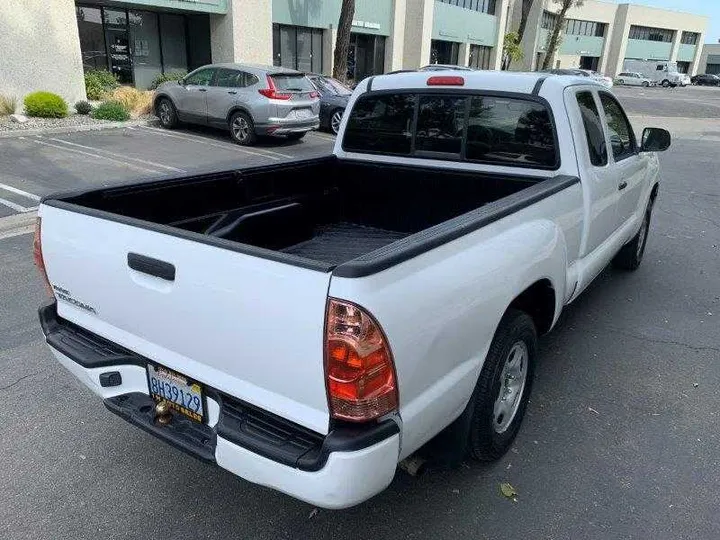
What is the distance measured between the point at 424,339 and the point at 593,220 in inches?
86.4

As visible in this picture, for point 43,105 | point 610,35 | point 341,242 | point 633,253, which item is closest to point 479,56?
point 43,105

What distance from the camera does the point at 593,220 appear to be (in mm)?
3734

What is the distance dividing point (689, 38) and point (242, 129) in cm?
8965

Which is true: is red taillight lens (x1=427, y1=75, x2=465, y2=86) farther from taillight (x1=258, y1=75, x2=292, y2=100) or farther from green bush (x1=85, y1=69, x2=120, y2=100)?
green bush (x1=85, y1=69, x2=120, y2=100)

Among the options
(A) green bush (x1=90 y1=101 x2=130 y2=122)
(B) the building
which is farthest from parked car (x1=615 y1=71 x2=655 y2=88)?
(A) green bush (x1=90 y1=101 x2=130 y2=122)

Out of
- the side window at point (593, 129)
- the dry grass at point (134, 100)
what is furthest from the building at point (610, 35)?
the side window at point (593, 129)

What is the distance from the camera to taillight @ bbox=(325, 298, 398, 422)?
5.97ft

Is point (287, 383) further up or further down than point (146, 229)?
further down

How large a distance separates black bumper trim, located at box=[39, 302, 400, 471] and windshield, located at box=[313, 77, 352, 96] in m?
13.9

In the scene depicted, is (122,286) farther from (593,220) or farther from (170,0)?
(170,0)

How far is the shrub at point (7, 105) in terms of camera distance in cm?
1330

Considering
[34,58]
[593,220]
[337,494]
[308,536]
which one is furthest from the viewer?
[34,58]

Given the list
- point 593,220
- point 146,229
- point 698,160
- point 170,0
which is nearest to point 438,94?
point 593,220

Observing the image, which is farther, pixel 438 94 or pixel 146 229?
pixel 438 94
